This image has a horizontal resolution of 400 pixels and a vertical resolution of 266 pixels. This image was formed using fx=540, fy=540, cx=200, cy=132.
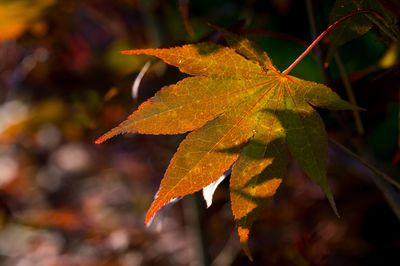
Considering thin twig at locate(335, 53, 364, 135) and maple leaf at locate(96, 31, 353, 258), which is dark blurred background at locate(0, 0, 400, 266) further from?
maple leaf at locate(96, 31, 353, 258)

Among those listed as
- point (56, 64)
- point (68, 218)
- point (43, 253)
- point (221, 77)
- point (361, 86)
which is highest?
point (56, 64)

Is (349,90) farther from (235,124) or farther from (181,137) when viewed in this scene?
(181,137)

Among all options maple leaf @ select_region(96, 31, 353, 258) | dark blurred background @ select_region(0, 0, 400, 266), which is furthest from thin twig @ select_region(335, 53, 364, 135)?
maple leaf @ select_region(96, 31, 353, 258)

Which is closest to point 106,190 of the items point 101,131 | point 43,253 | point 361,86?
point 43,253

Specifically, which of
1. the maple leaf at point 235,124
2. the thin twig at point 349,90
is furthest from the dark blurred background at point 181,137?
the maple leaf at point 235,124

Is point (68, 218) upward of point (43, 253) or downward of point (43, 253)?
upward

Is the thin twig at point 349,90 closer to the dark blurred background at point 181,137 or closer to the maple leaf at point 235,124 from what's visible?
the dark blurred background at point 181,137

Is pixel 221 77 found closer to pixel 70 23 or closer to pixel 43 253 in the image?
pixel 70 23
